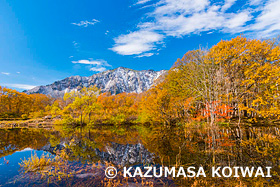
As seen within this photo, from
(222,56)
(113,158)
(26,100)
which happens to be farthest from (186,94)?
(26,100)

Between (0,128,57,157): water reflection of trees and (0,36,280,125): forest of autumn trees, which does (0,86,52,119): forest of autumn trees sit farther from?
(0,128,57,157): water reflection of trees

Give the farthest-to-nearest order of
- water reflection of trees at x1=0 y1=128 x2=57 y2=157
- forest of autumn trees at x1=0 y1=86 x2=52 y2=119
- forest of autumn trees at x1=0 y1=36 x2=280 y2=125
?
forest of autumn trees at x1=0 y1=86 x2=52 y2=119 → forest of autumn trees at x1=0 y1=36 x2=280 y2=125 → water reflection of trees at x1=0 y1=128 x2=57 y2=157

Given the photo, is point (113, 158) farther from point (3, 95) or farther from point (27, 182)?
point (3, 95)

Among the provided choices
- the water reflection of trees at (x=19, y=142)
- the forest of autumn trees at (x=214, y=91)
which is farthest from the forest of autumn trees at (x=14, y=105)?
the water reflection of trees at (x=19, y=142)

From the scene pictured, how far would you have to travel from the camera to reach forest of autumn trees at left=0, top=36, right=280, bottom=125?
67.8 ft

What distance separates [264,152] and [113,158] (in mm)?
9445

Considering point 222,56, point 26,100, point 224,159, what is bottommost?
point 224,159

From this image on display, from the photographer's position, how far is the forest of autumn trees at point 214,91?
20.7 meters

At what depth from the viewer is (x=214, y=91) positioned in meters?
23.9

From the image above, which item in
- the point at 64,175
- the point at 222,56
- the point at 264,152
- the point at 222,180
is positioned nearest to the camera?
the point at 222,180

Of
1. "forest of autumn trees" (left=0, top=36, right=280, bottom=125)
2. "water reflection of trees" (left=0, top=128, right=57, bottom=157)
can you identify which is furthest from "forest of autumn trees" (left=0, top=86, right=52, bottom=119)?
"water reflection of trees" (left=0, top=128, right=57, bottom=157)

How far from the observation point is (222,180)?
5.24 meters

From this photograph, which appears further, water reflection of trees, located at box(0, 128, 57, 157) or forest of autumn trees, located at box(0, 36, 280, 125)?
forest of autumn trees, located at box(0, 36, 280, 125)

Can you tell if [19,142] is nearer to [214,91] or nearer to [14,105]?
[214,91]
